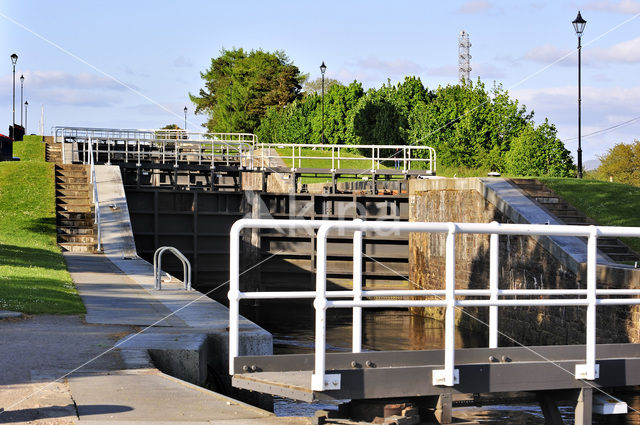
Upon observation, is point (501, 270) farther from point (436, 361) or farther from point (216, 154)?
point (216, 154)

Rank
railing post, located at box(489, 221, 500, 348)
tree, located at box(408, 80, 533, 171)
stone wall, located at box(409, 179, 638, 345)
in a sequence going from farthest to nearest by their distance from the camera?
1. tree, located at box(408, 80, 533, 171)
2. stone wall, located at box(409, 179, 638, 345)
3. railing post, located at box(489, 221, 500, 348)

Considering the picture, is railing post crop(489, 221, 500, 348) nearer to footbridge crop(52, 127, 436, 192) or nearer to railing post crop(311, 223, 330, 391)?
railing post crop(311, 223, 330, 391)

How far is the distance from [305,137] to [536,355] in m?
57.6

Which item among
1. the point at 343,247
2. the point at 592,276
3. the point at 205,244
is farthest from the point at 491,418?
the point at 205,244

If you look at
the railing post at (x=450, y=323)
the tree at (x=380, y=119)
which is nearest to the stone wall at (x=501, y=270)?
the railing post at (x=450, y=323)

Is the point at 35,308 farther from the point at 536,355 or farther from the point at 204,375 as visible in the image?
the point at 536,355

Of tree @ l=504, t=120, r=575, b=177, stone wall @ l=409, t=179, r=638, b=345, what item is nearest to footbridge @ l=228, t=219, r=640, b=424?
stone wall @ l=409, t=179, r=638, b=345

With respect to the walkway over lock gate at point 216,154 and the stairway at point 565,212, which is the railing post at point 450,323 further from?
the walkway over lock gate at point 216,154

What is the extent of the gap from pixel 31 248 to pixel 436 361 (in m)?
14.2

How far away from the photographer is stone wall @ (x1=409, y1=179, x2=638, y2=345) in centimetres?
1430

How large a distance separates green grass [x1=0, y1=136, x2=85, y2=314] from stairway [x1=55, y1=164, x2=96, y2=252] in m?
0.26

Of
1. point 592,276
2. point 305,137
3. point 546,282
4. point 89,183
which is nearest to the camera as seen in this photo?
point 592,276

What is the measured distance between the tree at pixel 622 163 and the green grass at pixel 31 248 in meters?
38.0

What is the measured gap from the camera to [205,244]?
27297mm
